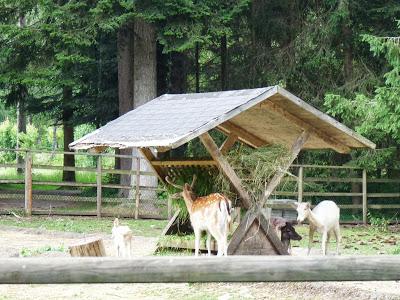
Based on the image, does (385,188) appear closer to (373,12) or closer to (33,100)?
(373,12)

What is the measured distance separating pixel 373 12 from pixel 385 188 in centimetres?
504

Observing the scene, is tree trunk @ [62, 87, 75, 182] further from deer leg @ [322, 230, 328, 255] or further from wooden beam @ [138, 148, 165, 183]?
deer leg @ [322, 230, 328, 255]

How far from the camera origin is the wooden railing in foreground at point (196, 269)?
5.84 metres

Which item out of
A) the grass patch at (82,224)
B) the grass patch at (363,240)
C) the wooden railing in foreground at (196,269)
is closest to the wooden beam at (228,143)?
the grass patch at (363,240)

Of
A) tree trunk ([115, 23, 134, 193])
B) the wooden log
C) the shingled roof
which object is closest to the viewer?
the shingled roof

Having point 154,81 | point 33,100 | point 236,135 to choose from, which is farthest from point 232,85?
point 236,135

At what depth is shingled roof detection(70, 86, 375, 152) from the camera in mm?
11109

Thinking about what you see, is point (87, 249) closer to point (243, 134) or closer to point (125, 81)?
point (243, 134)

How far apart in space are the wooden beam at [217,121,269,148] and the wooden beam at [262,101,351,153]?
924 millimetres

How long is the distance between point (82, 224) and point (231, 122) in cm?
808

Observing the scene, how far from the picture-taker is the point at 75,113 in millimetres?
30703

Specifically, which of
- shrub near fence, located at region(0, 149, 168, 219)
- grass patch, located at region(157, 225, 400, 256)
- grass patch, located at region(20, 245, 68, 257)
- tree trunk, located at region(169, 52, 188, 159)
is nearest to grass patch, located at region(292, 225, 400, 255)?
grass patch, located at region(157, 225, 400, 256)

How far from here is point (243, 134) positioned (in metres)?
13.3

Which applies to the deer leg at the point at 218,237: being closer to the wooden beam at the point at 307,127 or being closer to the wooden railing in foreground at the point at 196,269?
the wooden beam at the point at 307,127
